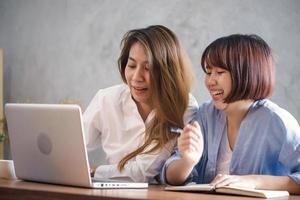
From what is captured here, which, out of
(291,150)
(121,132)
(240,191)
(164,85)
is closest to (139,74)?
(164,85)

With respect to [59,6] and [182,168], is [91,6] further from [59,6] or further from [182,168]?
[182,168]

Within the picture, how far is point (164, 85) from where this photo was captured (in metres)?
2.23

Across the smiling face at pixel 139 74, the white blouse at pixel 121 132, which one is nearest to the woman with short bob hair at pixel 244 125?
the white blouse at pixel 121 132

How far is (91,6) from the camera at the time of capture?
164 inches

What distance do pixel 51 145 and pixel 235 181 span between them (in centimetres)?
54

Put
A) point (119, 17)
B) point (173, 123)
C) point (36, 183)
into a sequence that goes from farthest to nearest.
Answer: point (119, 17), point (173, 123), point (36, 183)

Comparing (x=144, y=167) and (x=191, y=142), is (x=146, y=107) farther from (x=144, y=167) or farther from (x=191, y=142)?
(x=191, y=142)

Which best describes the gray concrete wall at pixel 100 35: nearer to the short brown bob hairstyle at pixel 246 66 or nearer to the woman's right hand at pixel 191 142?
the short brown bob hairstyle at pixel 246 66

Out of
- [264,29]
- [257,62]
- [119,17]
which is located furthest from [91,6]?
[257,62]

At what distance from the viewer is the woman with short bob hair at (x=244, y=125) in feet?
6.24

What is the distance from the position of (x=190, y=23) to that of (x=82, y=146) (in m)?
2.19

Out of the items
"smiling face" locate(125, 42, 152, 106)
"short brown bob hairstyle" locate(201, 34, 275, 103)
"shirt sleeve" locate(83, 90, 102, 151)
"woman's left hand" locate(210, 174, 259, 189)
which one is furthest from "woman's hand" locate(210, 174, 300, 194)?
"shirt sleeve" locate(83, 90, 102, 151)

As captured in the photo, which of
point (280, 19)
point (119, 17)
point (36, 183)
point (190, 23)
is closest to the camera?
point (36, 183)

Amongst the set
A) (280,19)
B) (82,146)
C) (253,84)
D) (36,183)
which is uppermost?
(280,19)
